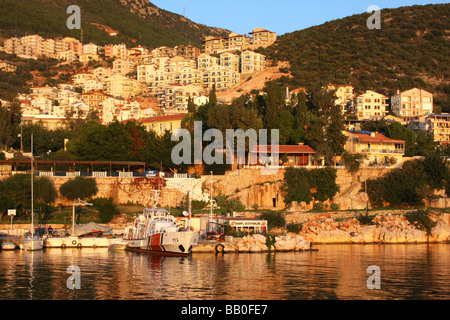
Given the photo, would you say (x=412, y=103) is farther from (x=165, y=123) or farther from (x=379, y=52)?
(x=165, y=123)

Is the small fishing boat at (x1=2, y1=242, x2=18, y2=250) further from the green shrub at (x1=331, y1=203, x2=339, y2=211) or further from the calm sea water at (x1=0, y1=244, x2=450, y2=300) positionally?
the green shrub at (x1=331, y1=203, x2=339, y2=211)

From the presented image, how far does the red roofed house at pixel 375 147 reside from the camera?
2415 inches

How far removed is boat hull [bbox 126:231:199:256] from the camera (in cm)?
3703

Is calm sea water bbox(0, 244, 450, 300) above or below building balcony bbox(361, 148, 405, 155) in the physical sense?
below

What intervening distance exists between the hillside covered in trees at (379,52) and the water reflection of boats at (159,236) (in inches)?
2771

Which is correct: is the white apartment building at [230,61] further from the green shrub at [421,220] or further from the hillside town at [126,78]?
the green shrub at [421,220]

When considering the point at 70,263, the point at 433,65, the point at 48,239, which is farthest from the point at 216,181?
the point at 433,65

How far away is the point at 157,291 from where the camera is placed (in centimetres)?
2527

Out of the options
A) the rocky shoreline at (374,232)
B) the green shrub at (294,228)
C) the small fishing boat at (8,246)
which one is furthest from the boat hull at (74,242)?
the rocky shoreline at (374,232)

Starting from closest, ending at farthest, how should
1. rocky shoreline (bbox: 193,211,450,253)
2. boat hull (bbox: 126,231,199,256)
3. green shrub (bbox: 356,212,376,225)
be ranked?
1. boat hull (bbox: 126,231,199,256)
2. rocky shoreline (bbox: 193,211,450,253)
3. green shrub (bbox: 356,212,376,225)

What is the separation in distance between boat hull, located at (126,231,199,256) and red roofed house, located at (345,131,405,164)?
2898 cm

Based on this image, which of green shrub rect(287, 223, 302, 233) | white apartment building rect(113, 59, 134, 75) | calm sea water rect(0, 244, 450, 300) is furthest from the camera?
white apartment building rect(113, 59, 134, 75)

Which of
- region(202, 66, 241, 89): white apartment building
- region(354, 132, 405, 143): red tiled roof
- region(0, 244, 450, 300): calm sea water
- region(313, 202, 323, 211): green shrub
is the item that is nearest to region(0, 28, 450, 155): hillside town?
region(202, 66, 241, 89): white apartment building
